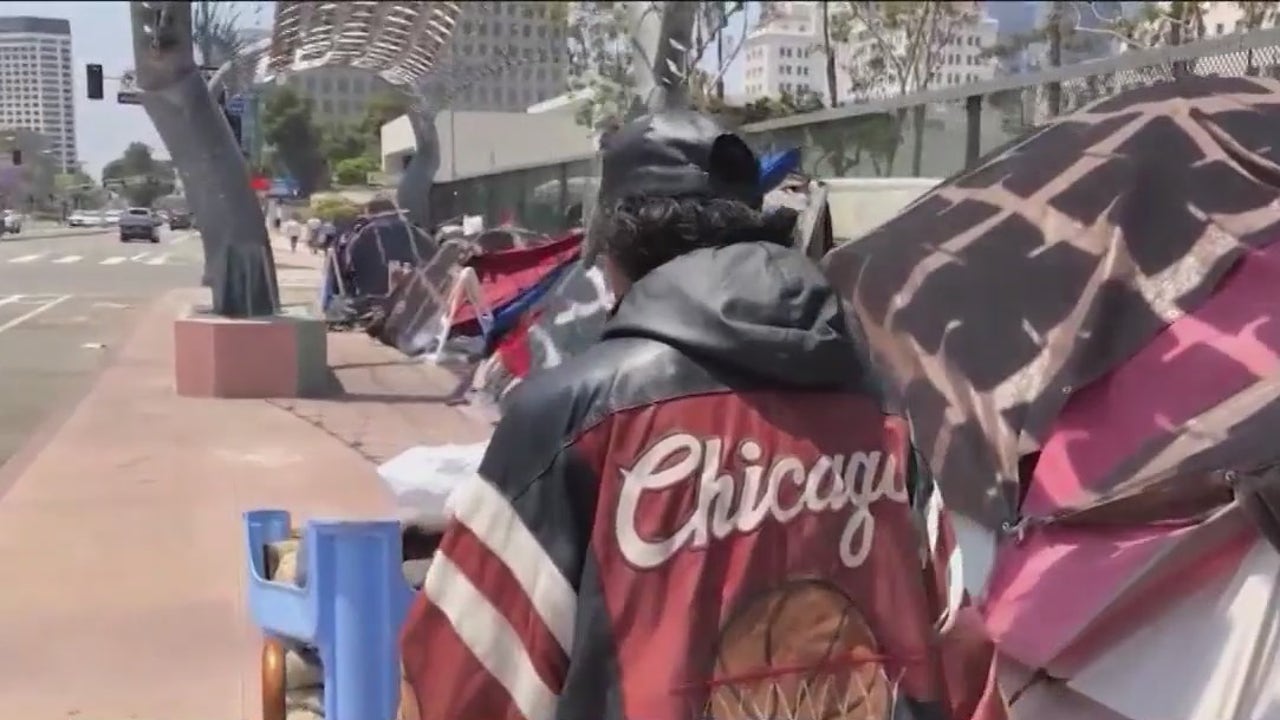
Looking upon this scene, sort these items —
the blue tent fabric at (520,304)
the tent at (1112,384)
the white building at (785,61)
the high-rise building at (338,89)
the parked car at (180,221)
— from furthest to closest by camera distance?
the white building at (785,61) → the high-rise building at (338,89) → the blue tent fabric at (520,304) → the parked car at (180,221) → the tent at (1112,384)

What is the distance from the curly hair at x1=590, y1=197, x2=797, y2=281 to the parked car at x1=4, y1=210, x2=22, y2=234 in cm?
446

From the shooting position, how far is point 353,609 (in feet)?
11.0

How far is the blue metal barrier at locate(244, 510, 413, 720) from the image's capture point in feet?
10.8

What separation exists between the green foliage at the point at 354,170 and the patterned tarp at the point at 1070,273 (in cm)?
2100

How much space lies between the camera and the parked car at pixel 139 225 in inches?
360

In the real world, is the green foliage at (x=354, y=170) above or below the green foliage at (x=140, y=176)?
above

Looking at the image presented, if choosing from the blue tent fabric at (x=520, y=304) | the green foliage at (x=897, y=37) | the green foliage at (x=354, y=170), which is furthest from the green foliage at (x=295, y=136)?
the blue tent fabric at (x=520, y=304)

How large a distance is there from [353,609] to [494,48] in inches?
646

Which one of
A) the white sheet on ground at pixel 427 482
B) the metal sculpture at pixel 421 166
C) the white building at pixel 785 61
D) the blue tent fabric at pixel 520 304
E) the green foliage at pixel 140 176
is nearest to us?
the white sheet on ground at pixel 427 482

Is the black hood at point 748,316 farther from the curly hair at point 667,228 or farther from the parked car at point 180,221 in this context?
the parked car at point 180,221

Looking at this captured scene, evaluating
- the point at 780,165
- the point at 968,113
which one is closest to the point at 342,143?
the point at 968,113

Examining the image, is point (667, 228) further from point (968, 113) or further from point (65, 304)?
point (65, 304)

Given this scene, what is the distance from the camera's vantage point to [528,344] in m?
9.20

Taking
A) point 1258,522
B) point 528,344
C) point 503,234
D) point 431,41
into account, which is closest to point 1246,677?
point 1258,522
